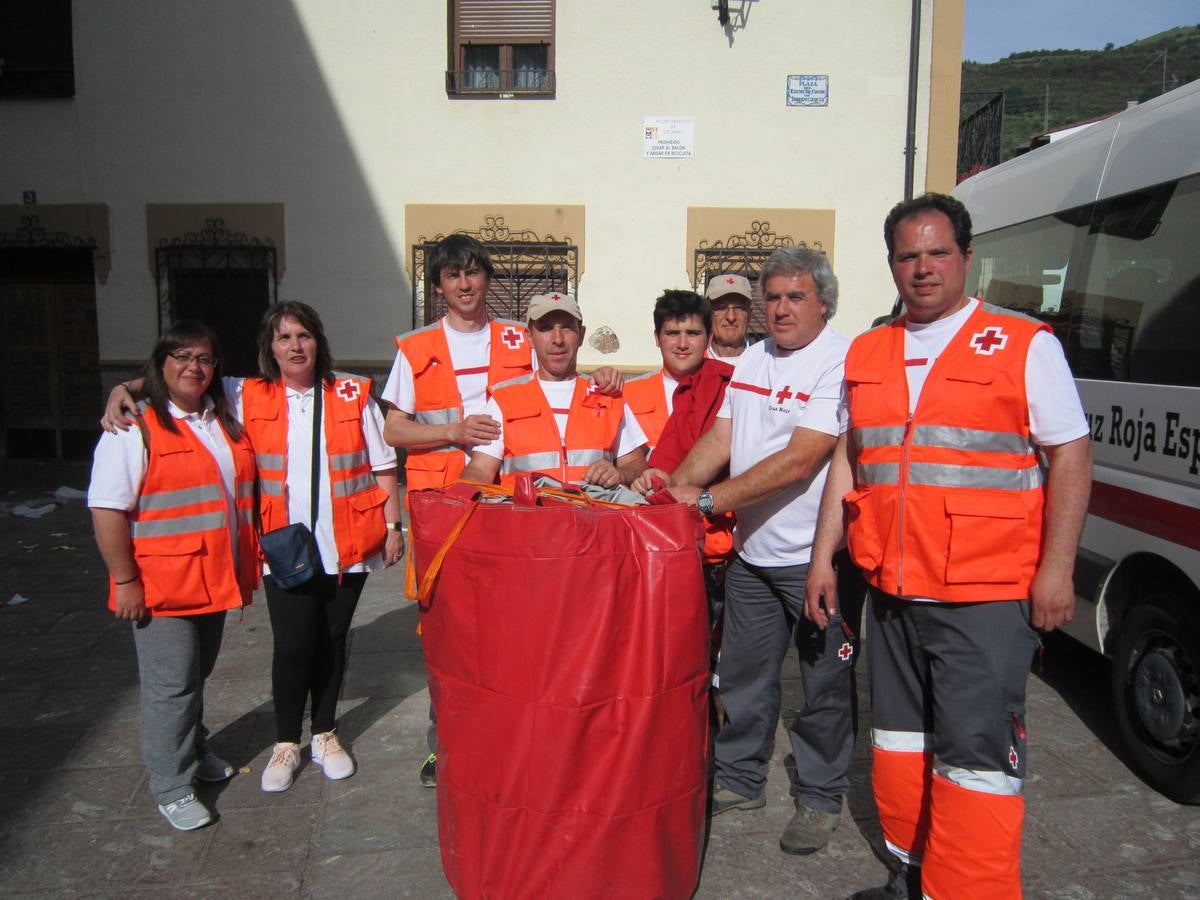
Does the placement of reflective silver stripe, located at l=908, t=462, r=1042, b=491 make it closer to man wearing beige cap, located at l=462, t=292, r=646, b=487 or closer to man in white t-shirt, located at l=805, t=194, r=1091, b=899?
man in white t-shirt, located at l=805, t=194, r=1091, b=899

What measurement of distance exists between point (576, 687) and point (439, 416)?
1554mm

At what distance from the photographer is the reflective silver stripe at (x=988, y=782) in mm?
2484

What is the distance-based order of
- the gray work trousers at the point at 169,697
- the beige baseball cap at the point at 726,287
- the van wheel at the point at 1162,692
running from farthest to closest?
the beige baseball cap at the point at 726,287, the van wheel at the point at 1162,692, the gray work trousers at the point at 169,697

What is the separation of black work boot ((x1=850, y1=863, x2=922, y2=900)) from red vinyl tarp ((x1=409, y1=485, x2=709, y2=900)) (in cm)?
70

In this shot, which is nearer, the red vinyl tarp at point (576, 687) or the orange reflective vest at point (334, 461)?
the red vinyl tarp at point (576, 687)

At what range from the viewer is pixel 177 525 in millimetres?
3227

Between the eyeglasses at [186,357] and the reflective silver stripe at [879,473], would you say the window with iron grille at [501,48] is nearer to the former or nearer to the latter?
the eyeglasses at [186,357]

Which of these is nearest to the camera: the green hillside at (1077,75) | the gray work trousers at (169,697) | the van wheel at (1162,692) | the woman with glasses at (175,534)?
the woman with glasses at (175,534)

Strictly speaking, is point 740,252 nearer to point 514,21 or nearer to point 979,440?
point 514,21

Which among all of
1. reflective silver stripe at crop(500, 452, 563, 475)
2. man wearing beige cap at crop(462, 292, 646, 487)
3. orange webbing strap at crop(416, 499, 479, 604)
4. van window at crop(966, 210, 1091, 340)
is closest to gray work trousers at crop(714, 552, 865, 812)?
man wearing beige cap at crop(462, 292, 646, 487)

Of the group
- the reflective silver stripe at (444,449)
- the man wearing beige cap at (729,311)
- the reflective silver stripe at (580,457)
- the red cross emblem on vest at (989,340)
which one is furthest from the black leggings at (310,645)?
the red cross emblem on vest at (989,340)

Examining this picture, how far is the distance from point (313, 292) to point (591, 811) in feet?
28.1

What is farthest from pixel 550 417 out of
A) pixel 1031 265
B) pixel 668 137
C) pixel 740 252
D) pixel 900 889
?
pixel 668 137

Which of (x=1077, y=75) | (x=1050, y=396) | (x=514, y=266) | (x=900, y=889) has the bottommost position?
(x=900, y=889)
